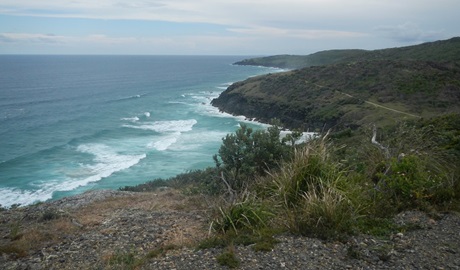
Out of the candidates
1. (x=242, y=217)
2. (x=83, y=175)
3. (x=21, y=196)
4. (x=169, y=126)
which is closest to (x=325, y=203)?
(x=242, y=217)

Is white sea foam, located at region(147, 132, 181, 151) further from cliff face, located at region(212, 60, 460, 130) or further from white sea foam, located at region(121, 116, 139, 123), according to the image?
cliff face, located at region(212, 60, 460, 130)

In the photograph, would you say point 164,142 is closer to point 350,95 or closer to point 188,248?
point 350,95

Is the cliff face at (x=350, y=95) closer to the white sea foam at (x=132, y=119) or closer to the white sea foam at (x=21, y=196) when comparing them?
the white sea foam at (x=132, y=119)

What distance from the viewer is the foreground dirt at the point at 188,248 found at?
4.83m

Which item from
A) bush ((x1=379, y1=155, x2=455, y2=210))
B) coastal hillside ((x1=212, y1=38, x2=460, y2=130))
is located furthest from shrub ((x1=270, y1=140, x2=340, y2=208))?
coastal hillside ((x1=212, y1=38, x2=460, y2=130))

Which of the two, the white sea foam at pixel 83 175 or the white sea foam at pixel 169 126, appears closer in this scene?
the white sea foam at pixel 83 175

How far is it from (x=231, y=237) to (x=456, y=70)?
60301 mm

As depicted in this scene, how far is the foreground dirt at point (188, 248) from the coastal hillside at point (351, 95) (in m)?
28.5

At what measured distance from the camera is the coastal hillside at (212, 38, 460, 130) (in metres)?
41.1

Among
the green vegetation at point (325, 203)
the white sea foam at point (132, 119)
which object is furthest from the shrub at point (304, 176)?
the white sea foam at point (132, 119)

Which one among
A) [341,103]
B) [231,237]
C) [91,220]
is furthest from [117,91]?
[231,237]

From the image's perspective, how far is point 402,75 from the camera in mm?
53719

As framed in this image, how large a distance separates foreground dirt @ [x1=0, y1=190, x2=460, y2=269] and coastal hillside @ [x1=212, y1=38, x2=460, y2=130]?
2847 cm

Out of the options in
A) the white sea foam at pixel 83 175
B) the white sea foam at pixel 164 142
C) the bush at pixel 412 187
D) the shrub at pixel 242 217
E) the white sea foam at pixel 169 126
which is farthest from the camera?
the white sea foam at pixel 169 126
